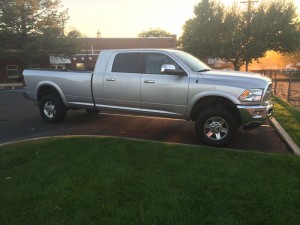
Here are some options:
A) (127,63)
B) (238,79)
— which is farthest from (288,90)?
(127,63)

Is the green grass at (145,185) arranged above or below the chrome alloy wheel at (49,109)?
below

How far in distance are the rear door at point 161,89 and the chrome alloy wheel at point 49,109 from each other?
294cm

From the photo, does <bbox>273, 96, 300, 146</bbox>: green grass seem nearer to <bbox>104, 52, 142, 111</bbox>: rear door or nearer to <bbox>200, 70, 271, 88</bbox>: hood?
<bbox>200, 70, 271, 88</bbox>: hood

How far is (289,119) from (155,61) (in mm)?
4423

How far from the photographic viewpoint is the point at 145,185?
4.44m

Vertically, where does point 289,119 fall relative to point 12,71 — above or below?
above

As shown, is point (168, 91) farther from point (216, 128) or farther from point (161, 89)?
point (216, 128)

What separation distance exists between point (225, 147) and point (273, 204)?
256 cm

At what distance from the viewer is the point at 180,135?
7527mm

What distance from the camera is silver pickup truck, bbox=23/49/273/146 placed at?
6.22m

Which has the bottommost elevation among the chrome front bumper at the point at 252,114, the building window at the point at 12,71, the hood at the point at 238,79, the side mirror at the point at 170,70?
the building window at the point at 12,71

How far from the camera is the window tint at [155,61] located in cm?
708

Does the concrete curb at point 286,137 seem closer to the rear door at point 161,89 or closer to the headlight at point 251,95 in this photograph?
the headlight at point 251,95

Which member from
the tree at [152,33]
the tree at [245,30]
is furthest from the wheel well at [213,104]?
the tree at [152,33]
